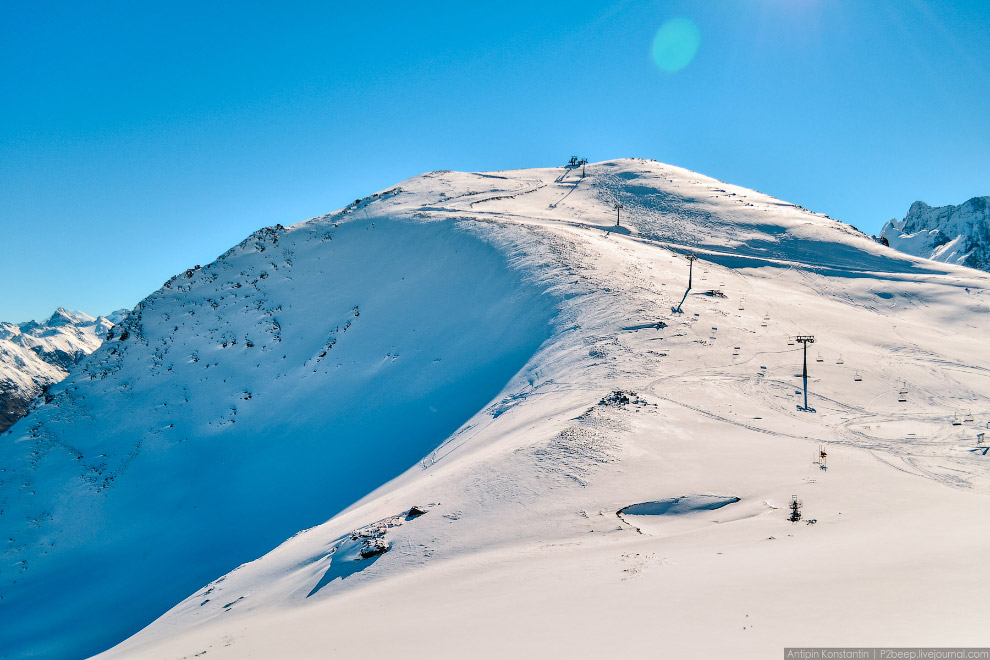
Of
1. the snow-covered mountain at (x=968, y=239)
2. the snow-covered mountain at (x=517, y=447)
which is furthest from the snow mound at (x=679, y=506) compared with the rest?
the snow-covered mountain at (x=968, y=239)

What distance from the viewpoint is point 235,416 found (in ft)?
153

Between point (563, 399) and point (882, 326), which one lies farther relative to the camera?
point (882, 326)

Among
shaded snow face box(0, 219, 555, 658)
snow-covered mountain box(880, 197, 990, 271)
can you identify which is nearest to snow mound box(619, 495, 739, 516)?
shaded snow face box(0, 219, 555, 658)

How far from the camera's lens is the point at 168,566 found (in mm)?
35531

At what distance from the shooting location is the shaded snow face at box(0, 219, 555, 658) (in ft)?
115

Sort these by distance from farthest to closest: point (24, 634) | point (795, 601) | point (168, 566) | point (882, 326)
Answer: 1. point (882, 326)
2. point (168, 566)
3. point (24, 634)
4. point (795, 601)

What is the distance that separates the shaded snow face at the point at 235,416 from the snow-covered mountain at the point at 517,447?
9.9 inches

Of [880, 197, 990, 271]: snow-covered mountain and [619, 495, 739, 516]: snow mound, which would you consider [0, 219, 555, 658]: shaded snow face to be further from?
[880, 197, 990, 271]: snow-covered mountain

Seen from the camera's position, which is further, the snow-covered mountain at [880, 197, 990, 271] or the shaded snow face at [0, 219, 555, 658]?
the snow-covered mountain at [880, 197, 990, 271]

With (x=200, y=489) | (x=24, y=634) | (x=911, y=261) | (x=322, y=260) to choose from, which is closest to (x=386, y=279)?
(x=322, y=260)

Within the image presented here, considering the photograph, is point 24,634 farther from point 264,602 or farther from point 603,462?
point 603,462

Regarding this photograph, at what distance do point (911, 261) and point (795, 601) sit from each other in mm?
66670

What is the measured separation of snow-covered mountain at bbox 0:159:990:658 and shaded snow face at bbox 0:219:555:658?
0.25 metres

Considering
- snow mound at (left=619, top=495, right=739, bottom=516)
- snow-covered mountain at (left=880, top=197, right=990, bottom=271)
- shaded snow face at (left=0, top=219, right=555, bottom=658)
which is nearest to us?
snow mound at (left=619, top=495, right=739, bottom=516)
